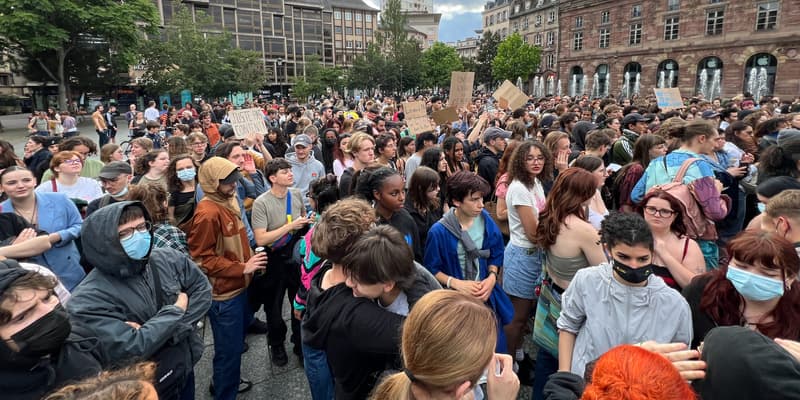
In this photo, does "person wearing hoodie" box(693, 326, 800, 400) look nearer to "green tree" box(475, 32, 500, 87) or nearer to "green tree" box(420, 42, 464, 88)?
"green tree" box(420, 42, 464, 88)

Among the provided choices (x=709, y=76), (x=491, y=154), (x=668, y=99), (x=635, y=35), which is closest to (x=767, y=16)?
(x=709, y=76)

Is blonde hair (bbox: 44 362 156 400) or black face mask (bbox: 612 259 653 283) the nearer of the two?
blonde hair (bbox: 44 362 156 400)

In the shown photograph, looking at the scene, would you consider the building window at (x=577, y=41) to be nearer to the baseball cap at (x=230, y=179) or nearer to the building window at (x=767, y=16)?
the building window at (x=767, y=16)

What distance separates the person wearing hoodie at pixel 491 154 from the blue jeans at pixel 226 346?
3712 mm

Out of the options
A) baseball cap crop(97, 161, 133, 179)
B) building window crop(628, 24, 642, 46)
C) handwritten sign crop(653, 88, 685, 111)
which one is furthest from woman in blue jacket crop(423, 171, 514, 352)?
building window crop(628, 24, 642, 46)

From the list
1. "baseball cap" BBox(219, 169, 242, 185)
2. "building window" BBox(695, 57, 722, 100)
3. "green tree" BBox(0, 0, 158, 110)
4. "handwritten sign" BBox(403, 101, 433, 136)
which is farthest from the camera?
"building window" BBox(695, 57, 722, 100)

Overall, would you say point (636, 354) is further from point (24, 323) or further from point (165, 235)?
point (165, 235)

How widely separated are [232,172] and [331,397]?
1.90 metres

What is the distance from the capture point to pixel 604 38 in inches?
1933

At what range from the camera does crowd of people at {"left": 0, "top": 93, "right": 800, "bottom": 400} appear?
1.45 meters

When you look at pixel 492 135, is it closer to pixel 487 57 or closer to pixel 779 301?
pixel 779 301

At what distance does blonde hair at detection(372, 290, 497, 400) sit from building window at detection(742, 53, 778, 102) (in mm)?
46545

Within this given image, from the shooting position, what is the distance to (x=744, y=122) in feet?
21.4

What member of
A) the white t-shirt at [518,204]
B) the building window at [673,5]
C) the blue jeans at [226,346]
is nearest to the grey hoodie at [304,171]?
the blue jeans at [226,346]
